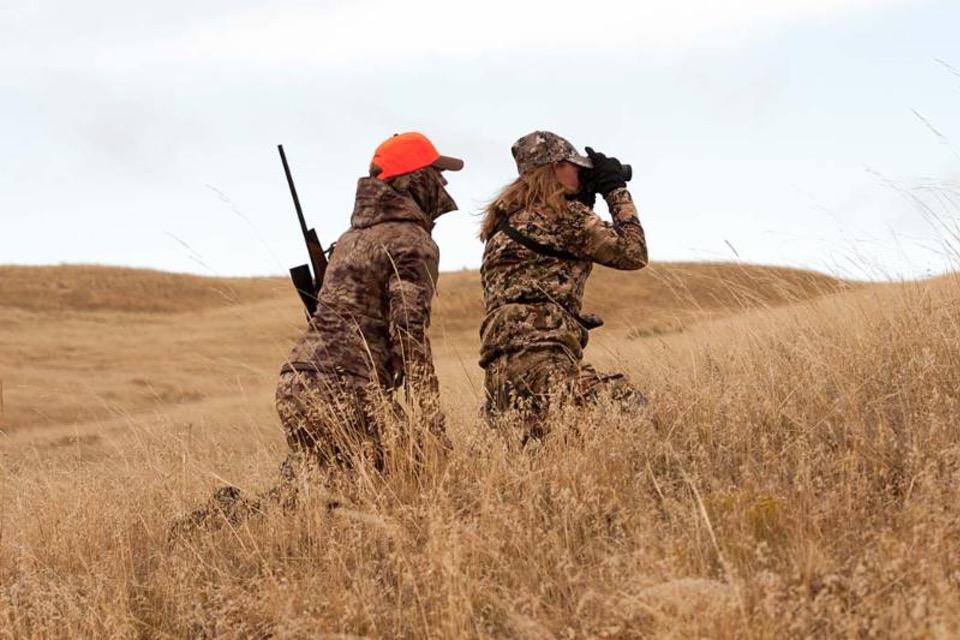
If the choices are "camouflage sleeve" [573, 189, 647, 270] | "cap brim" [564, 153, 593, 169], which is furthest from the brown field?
"cap brim" [564, 153, 593, 169]

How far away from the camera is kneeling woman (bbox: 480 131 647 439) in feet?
21.0

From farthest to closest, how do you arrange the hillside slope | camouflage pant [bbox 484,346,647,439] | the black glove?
the hillside slope, the black glove, camouflage pant [bbox 484,346,647,439]

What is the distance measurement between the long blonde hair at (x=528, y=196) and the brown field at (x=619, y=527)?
1.27 meters

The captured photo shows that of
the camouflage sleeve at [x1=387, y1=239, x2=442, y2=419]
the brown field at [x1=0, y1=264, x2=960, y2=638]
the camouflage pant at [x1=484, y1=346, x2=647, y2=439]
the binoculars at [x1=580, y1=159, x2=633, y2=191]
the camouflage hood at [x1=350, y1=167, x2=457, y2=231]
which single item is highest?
the binoculars at [x1=580, y1=159, x2=633, y2=191]

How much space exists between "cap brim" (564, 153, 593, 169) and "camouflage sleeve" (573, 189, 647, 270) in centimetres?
34

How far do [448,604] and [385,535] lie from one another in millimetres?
1005

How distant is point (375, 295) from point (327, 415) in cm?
75

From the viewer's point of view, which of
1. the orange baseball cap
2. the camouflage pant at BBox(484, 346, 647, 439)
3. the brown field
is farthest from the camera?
the orange baseball cap

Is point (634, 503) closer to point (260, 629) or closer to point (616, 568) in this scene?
point (616, 568)

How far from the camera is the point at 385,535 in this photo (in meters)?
5.30

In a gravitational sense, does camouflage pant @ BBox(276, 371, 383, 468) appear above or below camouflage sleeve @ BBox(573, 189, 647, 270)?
below

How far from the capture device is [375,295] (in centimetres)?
643

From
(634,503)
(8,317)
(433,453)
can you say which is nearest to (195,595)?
(433,453)

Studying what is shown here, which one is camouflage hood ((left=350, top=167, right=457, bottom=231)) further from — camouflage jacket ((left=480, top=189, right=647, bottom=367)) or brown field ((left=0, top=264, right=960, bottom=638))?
brown field ((left=0, top=264, right=960, bottom=638))
